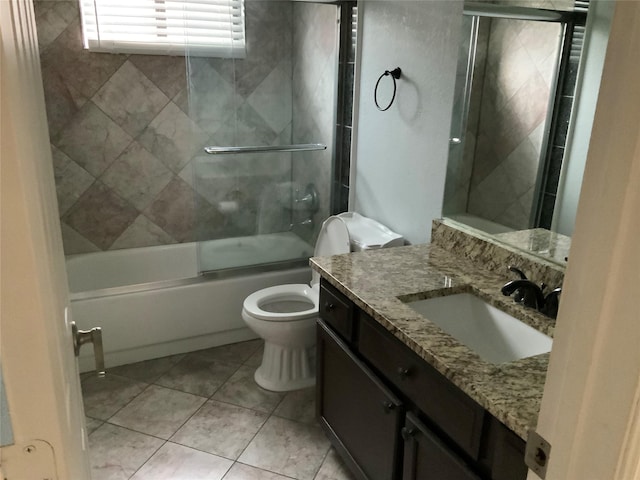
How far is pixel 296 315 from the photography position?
253 cm

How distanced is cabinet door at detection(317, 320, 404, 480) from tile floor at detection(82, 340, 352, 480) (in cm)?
23

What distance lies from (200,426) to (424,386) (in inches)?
53.1

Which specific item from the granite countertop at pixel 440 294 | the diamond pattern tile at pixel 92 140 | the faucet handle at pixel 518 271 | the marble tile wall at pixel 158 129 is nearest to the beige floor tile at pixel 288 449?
the granite countertop at pixel 440 294

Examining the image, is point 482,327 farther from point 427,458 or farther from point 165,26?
point 165,26

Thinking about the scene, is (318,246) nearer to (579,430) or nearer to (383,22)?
(383,22)

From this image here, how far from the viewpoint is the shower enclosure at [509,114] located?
1.80 meters

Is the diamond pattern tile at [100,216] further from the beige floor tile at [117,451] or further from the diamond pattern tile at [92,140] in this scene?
the beige floor tile at [117,451]

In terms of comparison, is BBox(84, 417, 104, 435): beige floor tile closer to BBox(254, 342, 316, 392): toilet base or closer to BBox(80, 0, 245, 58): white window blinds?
BBox(254, 342, 316, 392): toilet base

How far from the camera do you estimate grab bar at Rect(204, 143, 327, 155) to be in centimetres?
304

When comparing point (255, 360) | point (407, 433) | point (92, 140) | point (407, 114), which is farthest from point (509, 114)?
point (92, 140)

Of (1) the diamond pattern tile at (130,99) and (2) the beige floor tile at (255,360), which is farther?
(1) the diamond pattern tile at (130,99)

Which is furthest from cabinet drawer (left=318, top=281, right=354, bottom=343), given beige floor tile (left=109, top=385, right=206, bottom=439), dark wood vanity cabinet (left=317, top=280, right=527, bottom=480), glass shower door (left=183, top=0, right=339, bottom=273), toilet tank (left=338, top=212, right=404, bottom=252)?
glass shower door (left=183, top=0, right=339, bottom=273)

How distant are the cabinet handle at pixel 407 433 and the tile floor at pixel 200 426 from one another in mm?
683

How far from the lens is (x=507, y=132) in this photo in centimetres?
203
